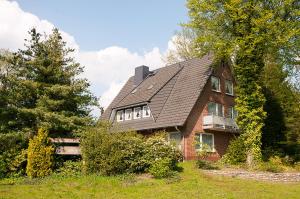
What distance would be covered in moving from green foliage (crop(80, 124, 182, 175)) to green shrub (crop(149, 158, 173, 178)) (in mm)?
713

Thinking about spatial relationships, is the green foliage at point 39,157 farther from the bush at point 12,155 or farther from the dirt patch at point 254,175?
the dirt patch at point 254,175

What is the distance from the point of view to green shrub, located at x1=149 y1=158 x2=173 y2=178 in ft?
72.1

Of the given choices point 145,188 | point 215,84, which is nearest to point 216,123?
point 215,84

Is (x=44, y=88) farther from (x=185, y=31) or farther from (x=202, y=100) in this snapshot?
(x=185, y=31)

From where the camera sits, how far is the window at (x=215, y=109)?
112 feet

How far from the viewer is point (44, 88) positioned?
2578 cm

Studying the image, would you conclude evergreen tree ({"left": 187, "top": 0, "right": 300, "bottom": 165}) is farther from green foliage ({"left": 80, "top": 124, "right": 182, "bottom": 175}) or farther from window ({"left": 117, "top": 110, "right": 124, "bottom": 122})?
window ({"left": 117, "top": 110, "right": 124, "bottom": 122})

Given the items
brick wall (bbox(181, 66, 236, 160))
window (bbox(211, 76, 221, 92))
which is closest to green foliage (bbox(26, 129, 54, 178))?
brick wall (bbox(181, 66, 236, 160))

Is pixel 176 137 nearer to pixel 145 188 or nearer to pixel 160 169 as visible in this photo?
pixel 160 169

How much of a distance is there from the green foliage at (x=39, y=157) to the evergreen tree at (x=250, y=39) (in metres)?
14.6

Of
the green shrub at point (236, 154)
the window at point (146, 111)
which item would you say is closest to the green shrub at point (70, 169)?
the window at point (146, 111)

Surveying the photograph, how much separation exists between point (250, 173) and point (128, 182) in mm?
8560

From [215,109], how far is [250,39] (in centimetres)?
814

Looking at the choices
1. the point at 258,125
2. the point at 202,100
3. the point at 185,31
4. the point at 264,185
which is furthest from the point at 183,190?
the point at 185,31
